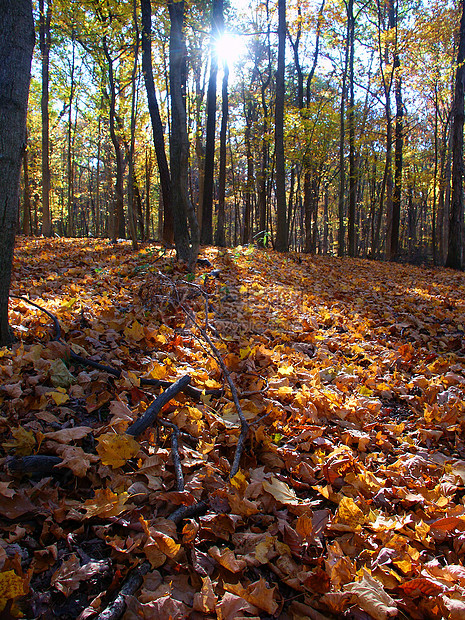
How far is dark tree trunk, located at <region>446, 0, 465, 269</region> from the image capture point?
35.8ft

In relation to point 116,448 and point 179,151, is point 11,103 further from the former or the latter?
point 179,151

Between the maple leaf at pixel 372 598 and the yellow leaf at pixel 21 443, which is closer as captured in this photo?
the maple leaf at pixel 372 598

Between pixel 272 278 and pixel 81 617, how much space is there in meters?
6.27

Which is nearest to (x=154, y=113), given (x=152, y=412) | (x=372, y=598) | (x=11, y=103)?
(x=11, y=103)

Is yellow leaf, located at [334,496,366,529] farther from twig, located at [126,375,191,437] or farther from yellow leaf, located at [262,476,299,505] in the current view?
twig, located at [126,375,191,437]

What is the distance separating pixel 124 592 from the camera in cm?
125

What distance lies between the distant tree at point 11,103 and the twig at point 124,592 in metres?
2.19

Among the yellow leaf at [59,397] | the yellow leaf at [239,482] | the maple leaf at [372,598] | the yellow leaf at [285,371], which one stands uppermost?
the yellow leaf at [59,397]

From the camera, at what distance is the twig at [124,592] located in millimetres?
1169

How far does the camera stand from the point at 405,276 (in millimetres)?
9320

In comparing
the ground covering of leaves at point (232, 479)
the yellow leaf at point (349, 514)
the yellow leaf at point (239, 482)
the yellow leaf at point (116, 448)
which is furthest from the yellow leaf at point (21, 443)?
the yellow leaf at point (349, 514)

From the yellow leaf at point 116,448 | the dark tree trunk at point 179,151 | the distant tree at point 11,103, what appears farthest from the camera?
the dark tree trunk at point 179,151

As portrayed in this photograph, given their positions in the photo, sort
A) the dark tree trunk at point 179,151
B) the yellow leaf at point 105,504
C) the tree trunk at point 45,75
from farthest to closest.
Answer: the tree trunk at point 45,75, the dark tree trunk at point 179,151, the yellow leaf at point 105,504

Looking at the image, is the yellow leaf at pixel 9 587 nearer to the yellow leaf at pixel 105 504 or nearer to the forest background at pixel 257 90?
the yellow leaf at pixel 105 504
